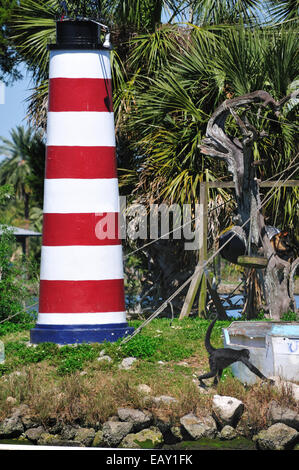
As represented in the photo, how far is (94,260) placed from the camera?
1173 cm

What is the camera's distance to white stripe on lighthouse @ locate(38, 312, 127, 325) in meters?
11.7

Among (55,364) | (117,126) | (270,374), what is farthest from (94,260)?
(117,126)

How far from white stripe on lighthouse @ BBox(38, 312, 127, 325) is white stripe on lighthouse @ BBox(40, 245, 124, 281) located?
0.43m

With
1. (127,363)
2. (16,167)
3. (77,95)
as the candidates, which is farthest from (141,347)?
(16,167)

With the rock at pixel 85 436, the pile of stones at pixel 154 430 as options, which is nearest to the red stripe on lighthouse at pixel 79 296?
the pile of stones at pixel 154 430

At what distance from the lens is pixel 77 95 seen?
1188cm

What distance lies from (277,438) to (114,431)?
5.19ft

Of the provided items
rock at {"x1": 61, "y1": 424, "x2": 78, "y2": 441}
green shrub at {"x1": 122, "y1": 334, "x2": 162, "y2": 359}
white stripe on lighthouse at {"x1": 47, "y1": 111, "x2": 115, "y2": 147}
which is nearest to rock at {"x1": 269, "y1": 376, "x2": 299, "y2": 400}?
green shrub at {"x1": 122, "y1": 334, "x2": 162, "y2": 359}

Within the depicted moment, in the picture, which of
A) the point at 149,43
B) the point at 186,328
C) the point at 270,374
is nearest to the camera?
the point at 270,374

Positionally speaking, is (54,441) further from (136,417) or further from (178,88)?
(178,88)

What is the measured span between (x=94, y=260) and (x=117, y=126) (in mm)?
6577

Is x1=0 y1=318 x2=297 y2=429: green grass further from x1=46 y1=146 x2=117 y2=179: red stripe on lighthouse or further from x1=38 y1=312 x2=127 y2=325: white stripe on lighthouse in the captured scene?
x1=46 y1=146 x2=117 y2=179: red stripe on lighthouse

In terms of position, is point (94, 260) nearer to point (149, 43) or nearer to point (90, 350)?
point (90, 350)
